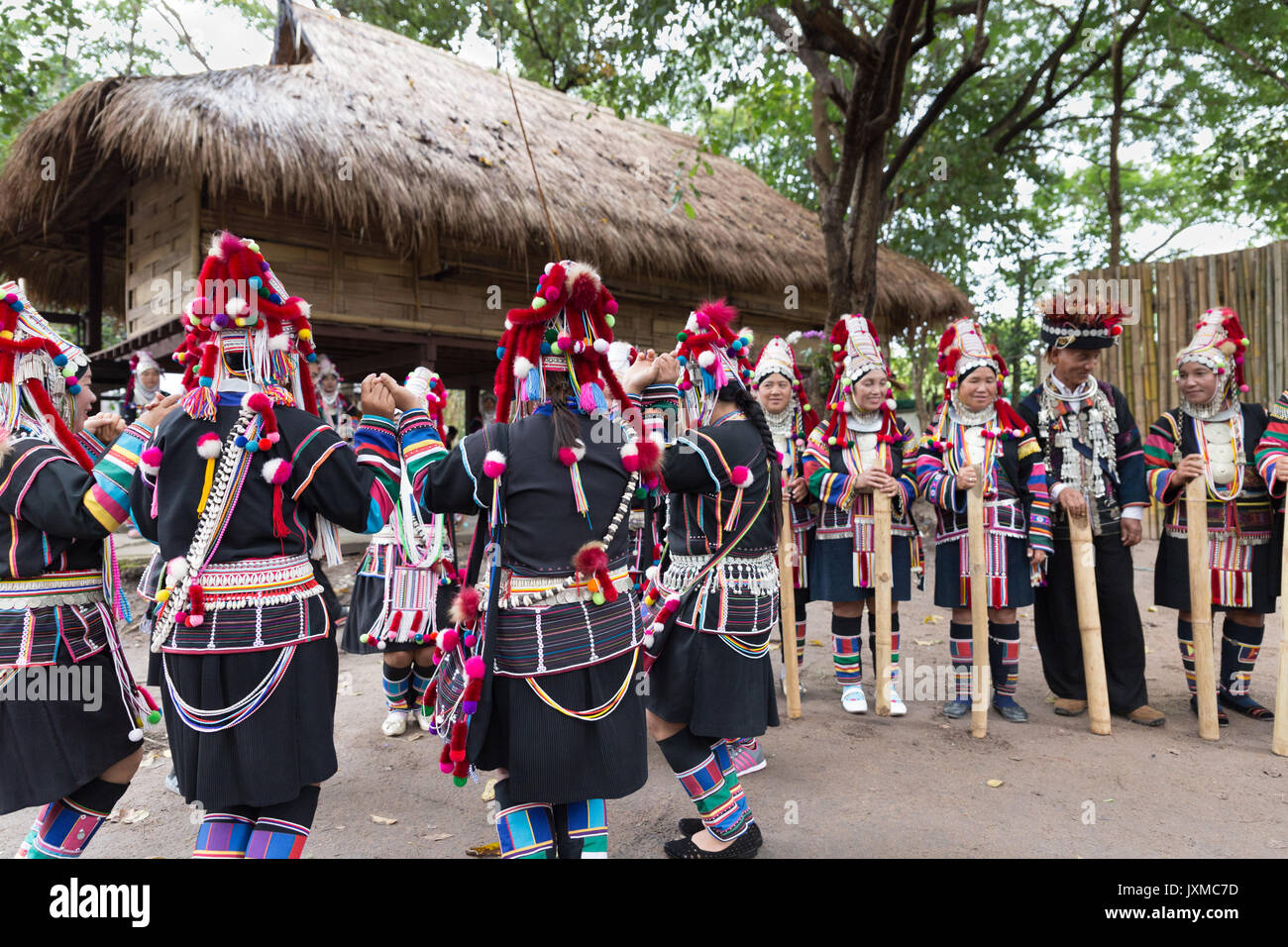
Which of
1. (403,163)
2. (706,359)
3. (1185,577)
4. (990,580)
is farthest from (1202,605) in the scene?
(403,163)

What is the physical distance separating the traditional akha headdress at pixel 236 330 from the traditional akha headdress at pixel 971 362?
11.6 ft

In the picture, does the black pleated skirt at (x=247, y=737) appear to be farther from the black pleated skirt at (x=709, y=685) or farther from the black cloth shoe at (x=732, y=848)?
the black cloth shoe at (x=732, y=848)

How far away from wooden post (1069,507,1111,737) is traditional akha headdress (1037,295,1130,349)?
3.17 feet

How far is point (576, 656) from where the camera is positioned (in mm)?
2438

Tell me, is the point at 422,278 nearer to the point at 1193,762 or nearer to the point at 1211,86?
the point at 1193,762

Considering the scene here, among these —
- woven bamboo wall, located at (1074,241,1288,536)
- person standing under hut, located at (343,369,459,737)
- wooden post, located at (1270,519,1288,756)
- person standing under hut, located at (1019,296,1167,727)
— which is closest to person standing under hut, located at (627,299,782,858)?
person standing under hut, located at (343,369,459,737)

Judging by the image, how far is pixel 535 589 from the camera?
8.05 ft

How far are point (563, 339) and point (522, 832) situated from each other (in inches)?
56.3

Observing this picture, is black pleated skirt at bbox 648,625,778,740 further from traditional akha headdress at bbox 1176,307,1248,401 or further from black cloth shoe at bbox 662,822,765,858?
traditional akha headdress at bbox 1176,307,1248,401

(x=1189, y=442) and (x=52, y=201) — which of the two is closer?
(x=1189, y=442)

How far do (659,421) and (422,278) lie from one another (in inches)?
269

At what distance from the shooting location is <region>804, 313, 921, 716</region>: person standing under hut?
4.72 metres

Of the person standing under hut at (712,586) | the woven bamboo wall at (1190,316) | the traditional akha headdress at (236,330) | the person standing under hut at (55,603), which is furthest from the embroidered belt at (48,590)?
the woven bamboo wall at (1190,316)

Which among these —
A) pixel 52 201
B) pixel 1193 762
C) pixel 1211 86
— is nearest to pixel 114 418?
pixel 1193 762
